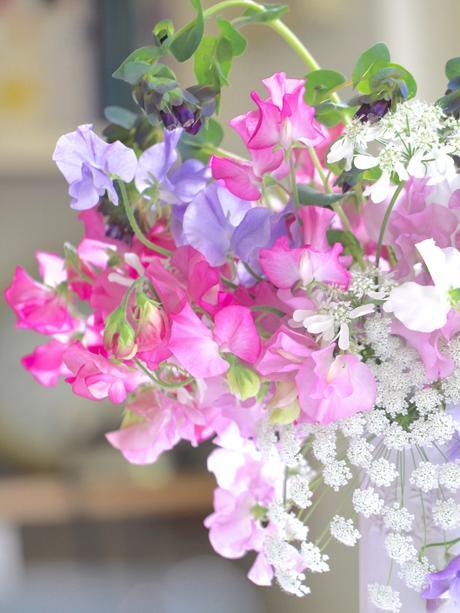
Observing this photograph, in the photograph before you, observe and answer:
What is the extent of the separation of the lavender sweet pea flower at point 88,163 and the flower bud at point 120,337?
0.18 ft

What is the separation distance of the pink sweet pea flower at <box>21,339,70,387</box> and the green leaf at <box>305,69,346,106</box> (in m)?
0.20

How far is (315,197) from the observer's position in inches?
20.3

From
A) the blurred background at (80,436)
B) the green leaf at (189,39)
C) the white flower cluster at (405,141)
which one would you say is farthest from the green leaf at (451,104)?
the blurred background at (80,436)

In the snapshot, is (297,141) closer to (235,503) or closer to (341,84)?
(341,84)

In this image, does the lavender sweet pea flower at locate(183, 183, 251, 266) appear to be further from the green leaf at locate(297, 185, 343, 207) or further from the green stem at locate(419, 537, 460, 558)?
the green stem at locate(419, 537, 460, 558)

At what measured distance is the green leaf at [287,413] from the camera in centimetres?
48

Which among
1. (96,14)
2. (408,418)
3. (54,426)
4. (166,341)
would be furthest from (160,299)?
(96,14)

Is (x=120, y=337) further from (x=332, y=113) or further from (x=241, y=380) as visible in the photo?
(x=332, y=113)

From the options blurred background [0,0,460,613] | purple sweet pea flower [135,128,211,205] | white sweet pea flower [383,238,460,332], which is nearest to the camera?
white sweet pea flower [383,238,460,332]

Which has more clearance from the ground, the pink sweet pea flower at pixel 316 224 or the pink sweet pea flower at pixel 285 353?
the pink sweet pea flower at pixel 316 224

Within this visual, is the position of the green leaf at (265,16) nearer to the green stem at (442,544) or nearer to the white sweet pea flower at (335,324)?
the white sweet pea flower at (335,324)

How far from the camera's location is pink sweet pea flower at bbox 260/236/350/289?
0.47 metres

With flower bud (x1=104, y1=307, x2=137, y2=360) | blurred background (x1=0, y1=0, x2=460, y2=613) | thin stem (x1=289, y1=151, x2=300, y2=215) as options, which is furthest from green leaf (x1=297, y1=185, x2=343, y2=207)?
blurred background (x1=0, y1=0, x2=460, y2=613)

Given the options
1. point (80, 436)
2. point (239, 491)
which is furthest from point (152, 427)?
point (80, 436)
